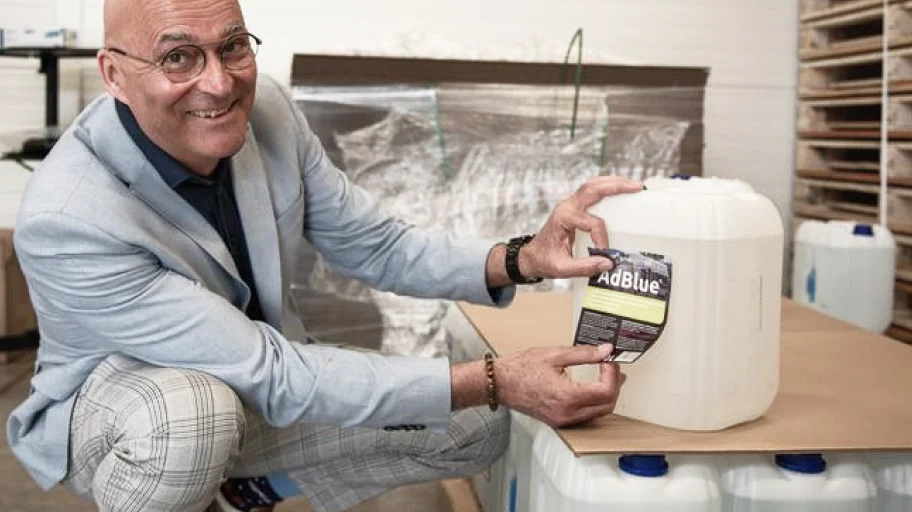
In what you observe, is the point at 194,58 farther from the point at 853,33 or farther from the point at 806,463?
the point at 853,33

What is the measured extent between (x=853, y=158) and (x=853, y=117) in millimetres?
166

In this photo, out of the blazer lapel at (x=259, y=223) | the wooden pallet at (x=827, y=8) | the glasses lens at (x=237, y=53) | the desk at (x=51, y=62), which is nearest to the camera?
the glasses lens at (x=237, y=53)

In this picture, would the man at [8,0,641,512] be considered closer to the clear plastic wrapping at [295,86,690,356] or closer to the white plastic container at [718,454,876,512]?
the white plastic container at [718,454,876,512]

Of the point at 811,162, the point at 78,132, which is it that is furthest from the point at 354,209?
the point at 811,162

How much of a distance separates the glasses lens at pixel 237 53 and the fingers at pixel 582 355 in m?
0.66

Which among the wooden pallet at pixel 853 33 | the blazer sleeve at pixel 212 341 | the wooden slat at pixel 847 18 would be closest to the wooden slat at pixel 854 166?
the wooden pallet at pixel 853 33

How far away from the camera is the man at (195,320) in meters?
1.34

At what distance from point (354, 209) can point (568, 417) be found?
2.27 feet

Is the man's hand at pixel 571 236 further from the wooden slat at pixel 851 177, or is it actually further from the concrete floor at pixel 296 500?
the wooden slat at pixel 851 177

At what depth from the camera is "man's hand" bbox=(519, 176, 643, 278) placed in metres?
1.37

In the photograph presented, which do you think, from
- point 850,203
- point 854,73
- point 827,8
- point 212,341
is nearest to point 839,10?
point 827,8

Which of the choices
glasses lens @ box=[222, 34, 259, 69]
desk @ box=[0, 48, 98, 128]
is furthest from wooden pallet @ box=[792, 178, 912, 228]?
desk @ box=[0, 48, 98, 128]

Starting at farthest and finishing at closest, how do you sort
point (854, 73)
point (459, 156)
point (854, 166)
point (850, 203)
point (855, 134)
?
point (854, 73) < point (850, 203) < point (854, 166) < point (855, 134) < point (459, 156)

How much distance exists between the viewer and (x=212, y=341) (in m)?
1.37
